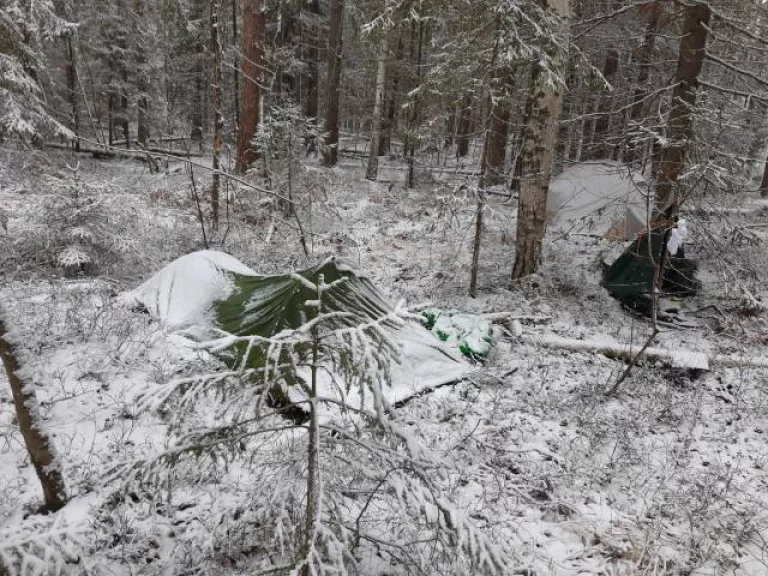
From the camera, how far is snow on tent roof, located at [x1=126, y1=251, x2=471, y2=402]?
18.0 feet

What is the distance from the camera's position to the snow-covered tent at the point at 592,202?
11305mm

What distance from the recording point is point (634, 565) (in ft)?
11.1

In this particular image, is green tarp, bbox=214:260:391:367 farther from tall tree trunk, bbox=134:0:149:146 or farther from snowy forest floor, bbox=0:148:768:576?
tall tree trunk, bbox=134:0:149:146

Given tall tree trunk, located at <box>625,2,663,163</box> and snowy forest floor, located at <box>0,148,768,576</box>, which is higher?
tall tree trunk, located at <box>625,2,663,163</box>

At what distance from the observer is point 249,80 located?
38.6 feet

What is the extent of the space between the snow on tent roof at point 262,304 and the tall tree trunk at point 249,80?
5906 mm

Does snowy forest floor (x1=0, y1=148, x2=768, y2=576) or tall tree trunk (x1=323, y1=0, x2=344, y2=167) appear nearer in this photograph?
snowy forest floor (x1=0, y1=148, x2=768, y2=576)

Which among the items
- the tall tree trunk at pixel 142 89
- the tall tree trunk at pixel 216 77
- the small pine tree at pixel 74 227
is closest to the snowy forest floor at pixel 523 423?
the small pine tree at pixel 74 227

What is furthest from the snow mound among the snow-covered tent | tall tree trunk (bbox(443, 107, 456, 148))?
the snow-covered tent

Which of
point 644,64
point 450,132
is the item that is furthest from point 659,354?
point 450,132

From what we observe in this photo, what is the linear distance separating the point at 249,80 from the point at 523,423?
10.6m

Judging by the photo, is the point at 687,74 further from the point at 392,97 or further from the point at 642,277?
the point at 392,97

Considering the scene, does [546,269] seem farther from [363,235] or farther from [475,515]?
[475,515]

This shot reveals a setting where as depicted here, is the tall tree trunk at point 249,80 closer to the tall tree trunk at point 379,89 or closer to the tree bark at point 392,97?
the tall tree trunk at point 379,89
